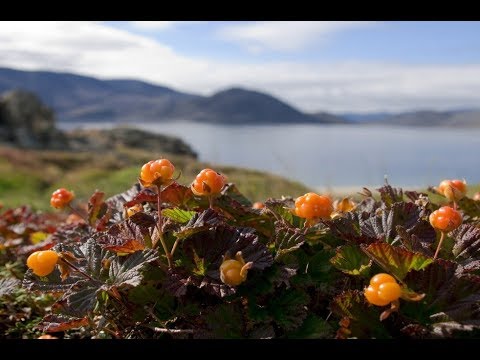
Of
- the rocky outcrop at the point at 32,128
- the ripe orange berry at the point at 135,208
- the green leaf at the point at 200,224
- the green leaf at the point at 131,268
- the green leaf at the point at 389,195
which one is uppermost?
the green leaf at the point at 389,195

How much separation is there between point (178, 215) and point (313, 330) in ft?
1.50

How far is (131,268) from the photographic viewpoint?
124 cm

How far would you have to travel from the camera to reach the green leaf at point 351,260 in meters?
1.28

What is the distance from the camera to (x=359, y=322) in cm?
117

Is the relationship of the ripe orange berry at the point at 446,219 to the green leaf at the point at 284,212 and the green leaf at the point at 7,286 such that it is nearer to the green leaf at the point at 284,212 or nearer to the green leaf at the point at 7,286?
the green leaf at the point at 284,212

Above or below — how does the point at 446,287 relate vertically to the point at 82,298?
above

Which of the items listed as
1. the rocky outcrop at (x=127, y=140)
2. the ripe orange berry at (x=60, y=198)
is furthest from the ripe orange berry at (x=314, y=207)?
the rocky outcrop at (x=127, y=140)

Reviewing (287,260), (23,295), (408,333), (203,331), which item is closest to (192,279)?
(203,331)

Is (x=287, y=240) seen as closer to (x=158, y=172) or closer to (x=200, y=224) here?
(x=200, y=224)

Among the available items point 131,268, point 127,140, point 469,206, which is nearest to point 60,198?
point 131,268

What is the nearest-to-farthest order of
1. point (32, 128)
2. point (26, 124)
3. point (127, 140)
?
1. point (32, 128)
2. point (26, 124)
3. point (127, 140)

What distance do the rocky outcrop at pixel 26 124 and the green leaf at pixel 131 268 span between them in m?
34.3

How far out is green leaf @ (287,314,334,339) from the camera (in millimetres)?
1197

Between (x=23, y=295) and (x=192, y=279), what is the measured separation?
107 cm
